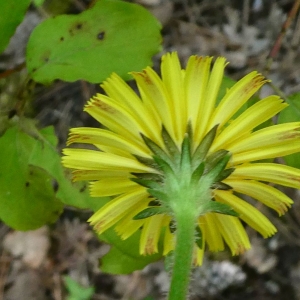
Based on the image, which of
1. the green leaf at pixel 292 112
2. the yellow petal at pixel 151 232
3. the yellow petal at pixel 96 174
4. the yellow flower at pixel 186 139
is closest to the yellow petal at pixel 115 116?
the yellow flower at pixel 186 139

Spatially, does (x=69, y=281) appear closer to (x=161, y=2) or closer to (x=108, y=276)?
(x=108, y=276)

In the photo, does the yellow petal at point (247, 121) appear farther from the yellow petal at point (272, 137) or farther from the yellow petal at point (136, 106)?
the yellow petal at point (136, 106)

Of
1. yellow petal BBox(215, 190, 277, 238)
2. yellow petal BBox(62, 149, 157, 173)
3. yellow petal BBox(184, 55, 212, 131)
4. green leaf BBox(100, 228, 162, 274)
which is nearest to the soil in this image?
green leaf BBox(100, 228, 162, 274)

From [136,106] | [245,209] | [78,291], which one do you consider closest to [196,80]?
[136,106]

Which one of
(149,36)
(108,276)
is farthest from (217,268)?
(149,36)

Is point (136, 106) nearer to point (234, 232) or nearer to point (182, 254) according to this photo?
point (182, 254)

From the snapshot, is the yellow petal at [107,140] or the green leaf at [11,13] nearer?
the yellow petal at [107,140]

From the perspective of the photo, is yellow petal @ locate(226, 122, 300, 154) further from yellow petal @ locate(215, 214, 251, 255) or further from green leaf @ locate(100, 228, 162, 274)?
green leaf @ locate(100, 228, 162, 274)
